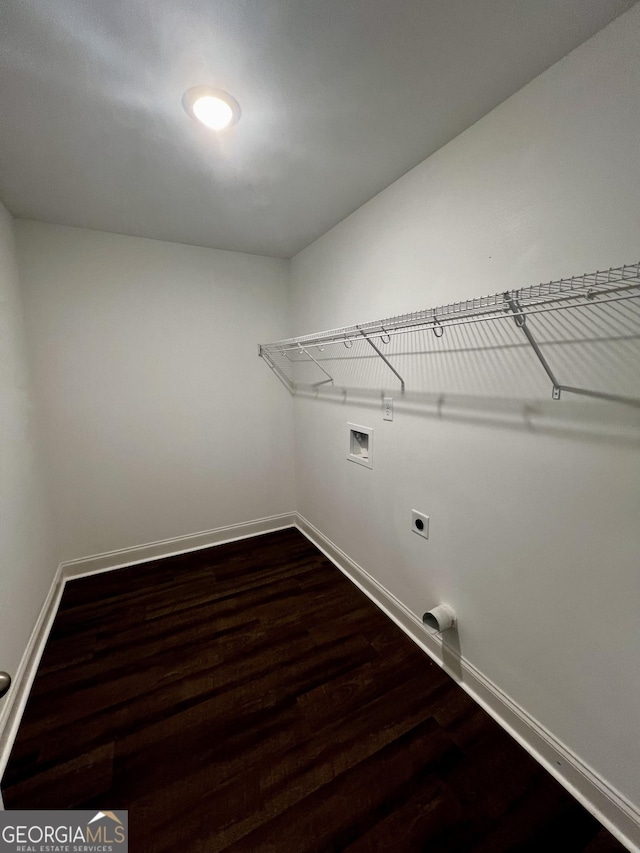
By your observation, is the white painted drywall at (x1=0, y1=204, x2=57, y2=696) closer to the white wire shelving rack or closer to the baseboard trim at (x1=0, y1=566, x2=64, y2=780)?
the baseboard trim at (x1=0, y1=566, x2=64, y2=780)

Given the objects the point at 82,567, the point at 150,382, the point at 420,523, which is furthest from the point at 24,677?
the point at 420,523

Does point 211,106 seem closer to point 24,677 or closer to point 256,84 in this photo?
point 256,84

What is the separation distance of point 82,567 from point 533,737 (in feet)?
9.14

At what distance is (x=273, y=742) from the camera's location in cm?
131

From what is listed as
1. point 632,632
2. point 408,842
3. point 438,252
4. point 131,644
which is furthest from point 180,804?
point 438,252

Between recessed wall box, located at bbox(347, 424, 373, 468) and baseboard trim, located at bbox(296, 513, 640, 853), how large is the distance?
795 millimetres

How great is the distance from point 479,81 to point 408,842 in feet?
8.07

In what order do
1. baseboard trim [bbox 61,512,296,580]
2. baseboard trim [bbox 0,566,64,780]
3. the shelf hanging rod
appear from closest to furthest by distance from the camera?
the shelf hanging rod, baseboard trim [bbox 0,566,64,780], baseboard trim [bbox 61,512,296,580]

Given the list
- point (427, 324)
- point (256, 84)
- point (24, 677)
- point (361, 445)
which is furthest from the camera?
point (361, 445)

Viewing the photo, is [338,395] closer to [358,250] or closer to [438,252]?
[358,250]

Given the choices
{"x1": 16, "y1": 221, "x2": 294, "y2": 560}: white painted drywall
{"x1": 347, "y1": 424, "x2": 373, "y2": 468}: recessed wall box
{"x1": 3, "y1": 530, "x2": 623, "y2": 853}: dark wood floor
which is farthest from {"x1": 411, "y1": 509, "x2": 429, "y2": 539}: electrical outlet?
{"x1": 16, "y1": 221, "x2": 294, "y2": 560}: white painted drywall

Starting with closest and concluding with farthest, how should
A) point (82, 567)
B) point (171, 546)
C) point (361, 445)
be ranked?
point (361, 445)
point (82, 567)
point (171, 546)

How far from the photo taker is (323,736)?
1.33 meters

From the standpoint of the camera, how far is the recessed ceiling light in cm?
112
